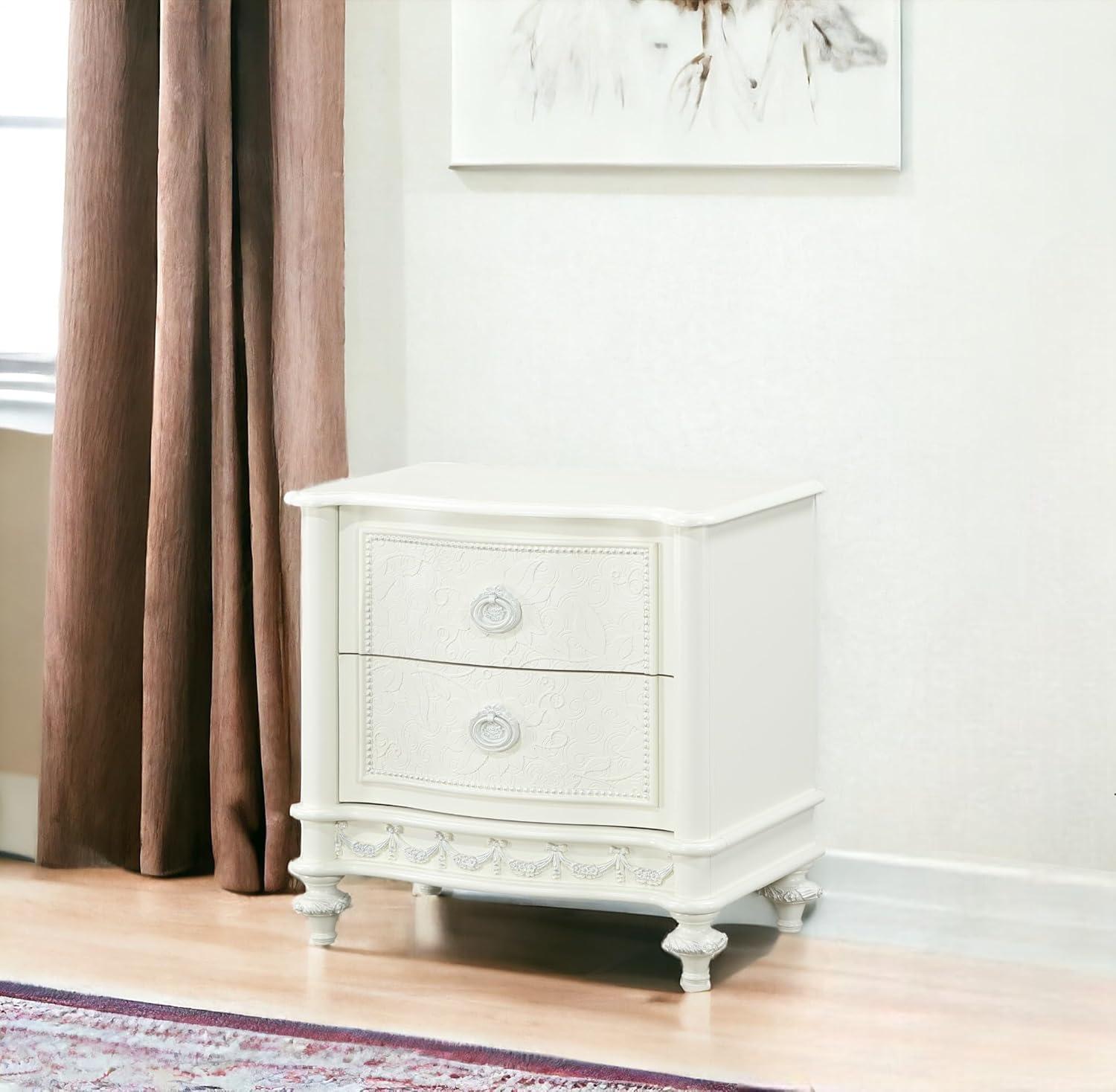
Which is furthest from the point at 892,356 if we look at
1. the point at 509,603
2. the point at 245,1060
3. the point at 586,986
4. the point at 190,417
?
the point at 245,1060

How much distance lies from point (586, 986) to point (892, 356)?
0.97 meters

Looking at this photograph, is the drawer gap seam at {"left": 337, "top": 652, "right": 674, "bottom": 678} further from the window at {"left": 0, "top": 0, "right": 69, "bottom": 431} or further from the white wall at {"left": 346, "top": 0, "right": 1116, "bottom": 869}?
the window at {"left": 0, "top": 0, "right": 69, "bottom": 431}

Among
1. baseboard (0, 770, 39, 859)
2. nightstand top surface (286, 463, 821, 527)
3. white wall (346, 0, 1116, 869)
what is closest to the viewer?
nightstand top surface (286, 463, 821, 527)

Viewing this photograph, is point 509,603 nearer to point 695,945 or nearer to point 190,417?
Result: point 695,945

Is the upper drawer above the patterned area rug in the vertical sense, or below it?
above

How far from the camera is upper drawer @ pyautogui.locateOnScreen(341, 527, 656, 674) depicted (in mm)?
2148

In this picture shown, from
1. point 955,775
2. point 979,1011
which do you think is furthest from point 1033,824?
point 979,1011

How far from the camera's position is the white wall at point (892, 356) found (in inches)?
92.1

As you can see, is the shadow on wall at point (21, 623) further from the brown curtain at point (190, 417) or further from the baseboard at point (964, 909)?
the baseboard at point (964, 909)

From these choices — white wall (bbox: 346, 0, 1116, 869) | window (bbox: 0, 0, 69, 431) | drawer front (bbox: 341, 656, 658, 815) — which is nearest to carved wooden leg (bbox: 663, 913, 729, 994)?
drawer front (bbox: 341, 656, 658, 815)

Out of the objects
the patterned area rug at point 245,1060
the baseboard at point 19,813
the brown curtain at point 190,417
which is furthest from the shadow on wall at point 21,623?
the patterned area rug at point 245,1060

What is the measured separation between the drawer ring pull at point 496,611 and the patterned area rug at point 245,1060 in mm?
517

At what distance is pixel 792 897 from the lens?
241cm

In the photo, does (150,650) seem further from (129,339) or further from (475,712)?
(475,712)
